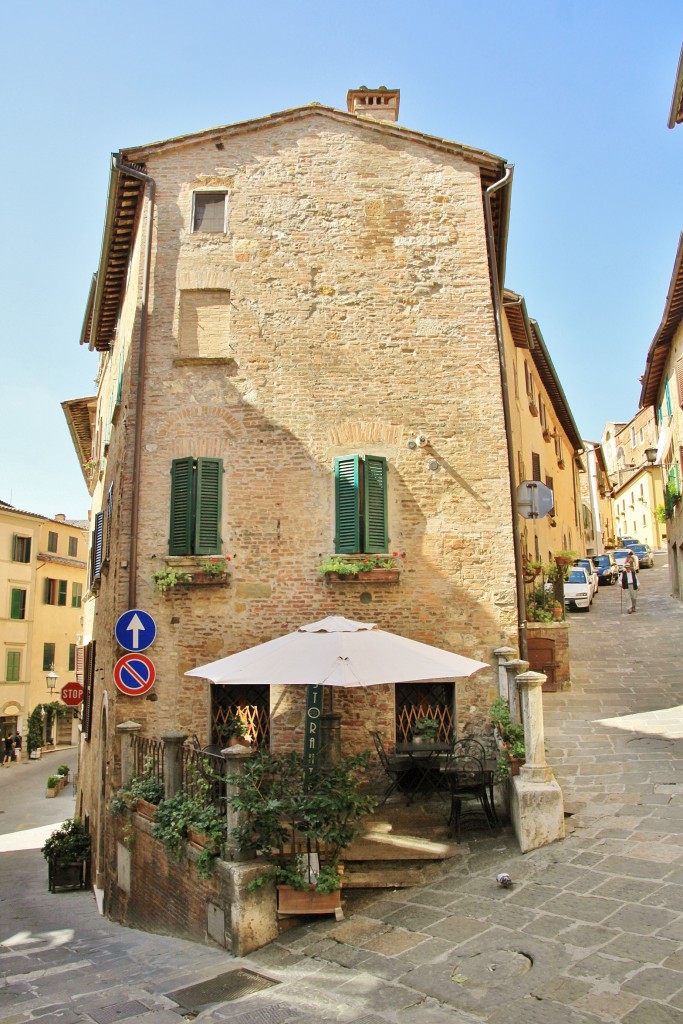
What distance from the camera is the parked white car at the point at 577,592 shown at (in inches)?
1054

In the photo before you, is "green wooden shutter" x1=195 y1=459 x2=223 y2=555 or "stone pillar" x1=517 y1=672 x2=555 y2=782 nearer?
"stone pillar" x1=517 y1=672 x2=555 y2=782

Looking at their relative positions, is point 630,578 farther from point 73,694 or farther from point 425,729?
point 73,694

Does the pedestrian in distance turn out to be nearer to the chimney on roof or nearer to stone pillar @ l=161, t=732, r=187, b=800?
stone pillar @ l=161, t=732, r=187, b=800

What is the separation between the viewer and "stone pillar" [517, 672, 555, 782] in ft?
28.2

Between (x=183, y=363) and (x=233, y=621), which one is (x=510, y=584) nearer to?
(x=233, y=621)

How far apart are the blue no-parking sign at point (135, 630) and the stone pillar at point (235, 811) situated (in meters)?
3.65

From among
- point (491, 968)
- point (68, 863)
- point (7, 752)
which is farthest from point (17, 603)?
→ point (491, 968)

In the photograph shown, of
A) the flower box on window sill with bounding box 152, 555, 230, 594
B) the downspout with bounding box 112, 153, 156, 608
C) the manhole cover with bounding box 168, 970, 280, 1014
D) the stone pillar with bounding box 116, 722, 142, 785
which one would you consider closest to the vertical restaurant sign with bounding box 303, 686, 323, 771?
the flower box on window sill with bounding box 152, 555, 230, 594

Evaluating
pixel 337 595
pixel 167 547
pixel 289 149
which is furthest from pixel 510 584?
pixel 289 149

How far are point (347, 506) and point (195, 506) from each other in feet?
7.71

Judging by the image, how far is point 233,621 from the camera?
12.1m

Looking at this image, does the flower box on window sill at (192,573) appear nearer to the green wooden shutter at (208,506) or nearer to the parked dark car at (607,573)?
the green wooden shutter at (208,506)

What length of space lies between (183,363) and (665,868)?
976 centimetres

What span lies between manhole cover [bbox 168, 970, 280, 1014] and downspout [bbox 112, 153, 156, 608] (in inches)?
253
